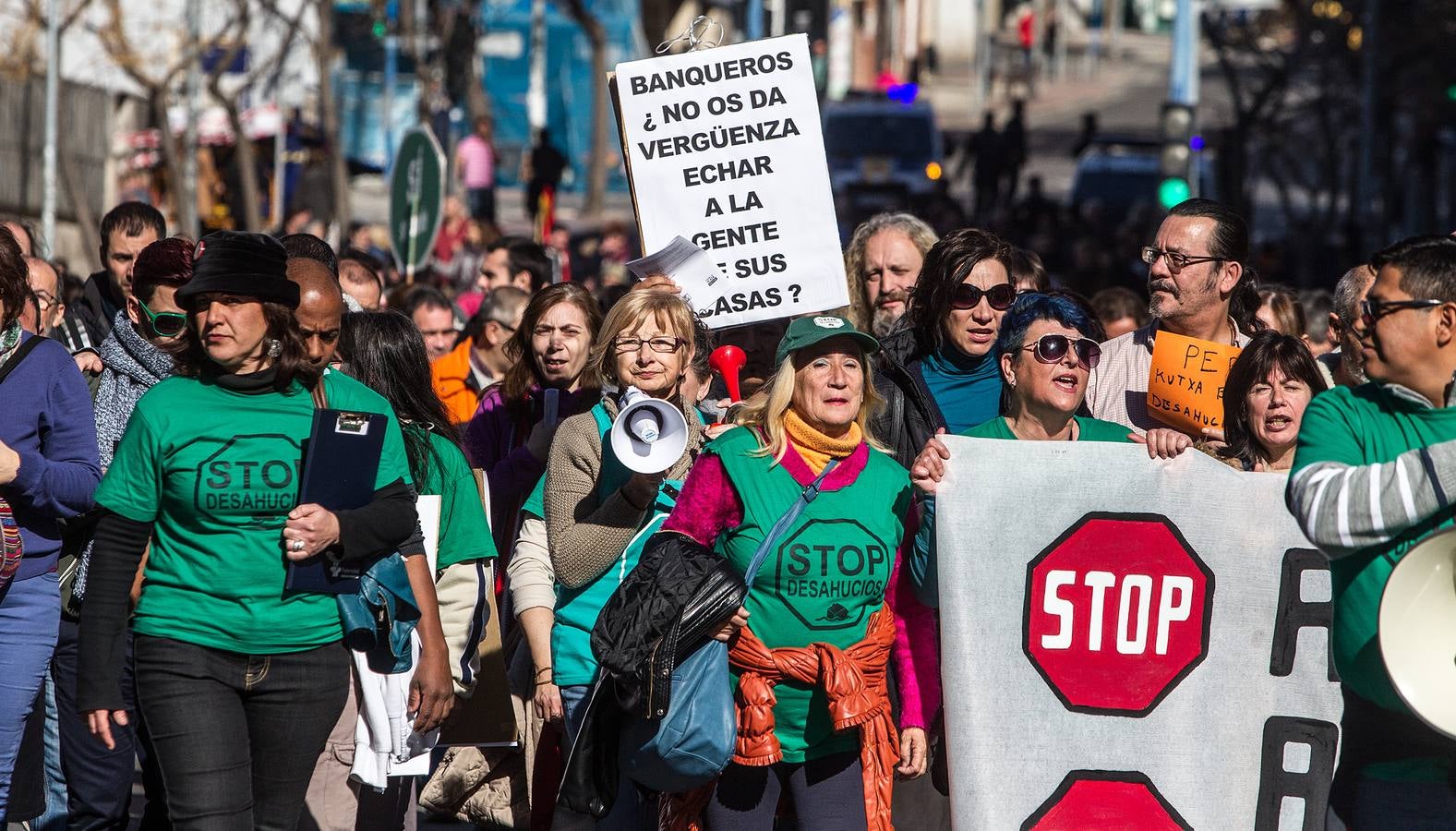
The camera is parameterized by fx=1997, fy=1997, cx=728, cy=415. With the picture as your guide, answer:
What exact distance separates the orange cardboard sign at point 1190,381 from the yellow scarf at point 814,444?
129 cm

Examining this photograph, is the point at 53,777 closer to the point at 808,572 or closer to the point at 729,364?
the point at 729,364

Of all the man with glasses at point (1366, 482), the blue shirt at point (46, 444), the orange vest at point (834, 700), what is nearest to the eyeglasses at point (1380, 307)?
the man with glasses at point (1366, 482)

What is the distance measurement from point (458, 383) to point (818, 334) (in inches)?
157

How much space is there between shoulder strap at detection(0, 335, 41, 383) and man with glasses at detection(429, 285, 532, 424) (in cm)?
341

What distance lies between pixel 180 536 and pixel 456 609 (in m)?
1.25

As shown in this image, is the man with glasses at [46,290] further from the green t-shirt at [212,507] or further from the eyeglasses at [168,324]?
the green t-shirt at [212,507]

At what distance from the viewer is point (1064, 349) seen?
17.6 ft

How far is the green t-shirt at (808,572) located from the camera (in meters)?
5.11

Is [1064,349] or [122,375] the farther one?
[122,375]

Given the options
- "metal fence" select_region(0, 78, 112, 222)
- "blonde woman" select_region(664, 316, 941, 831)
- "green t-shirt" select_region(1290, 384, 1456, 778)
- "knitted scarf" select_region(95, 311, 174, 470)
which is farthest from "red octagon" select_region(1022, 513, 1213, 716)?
"metal fence" select_region(0, 78, 112, 222)

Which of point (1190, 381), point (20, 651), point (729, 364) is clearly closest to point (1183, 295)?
point (1190, 381)

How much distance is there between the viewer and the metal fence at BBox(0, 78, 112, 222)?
23016 mm

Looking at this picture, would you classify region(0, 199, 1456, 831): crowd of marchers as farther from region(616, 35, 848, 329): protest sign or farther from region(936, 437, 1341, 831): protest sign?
region(616, 35, 848, 329): protest sign

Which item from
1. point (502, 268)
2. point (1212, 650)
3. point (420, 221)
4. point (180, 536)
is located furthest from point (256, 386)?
point (420, 221)
